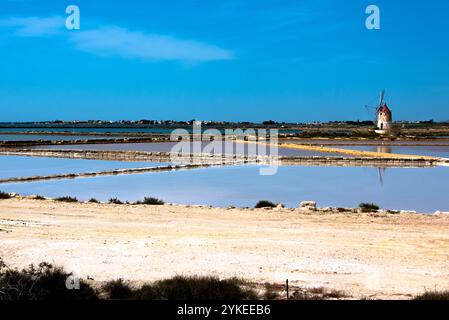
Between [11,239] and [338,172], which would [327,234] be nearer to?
[11,239]

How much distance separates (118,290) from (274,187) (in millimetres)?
10139

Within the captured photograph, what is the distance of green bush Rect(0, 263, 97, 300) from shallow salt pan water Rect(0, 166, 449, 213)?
652 cm

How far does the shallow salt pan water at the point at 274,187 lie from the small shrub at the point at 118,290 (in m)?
6.47

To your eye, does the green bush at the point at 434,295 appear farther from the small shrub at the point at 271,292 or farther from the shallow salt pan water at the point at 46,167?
the shallow salt pan water at the point at 46,167

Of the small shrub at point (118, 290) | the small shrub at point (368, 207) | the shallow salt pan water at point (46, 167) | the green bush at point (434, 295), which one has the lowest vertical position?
the small shrub at point (118, 290)

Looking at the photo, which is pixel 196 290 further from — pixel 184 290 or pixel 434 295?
pixel 434 295

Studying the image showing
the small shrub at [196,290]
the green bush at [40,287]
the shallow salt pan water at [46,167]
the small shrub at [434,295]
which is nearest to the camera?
the small shrub at [434,295]

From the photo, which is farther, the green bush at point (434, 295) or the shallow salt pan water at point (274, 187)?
the shallow salt pan water at point (274, 187)

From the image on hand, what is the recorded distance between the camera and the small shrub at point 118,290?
4.69m

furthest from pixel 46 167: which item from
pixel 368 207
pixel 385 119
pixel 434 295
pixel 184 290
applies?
pixel 385 119

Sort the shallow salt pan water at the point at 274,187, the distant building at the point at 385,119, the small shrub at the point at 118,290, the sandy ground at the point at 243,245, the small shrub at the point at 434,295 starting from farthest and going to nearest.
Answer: the distant building at the point at 385,119 → the shallow salt pan water at the point at 274,187 → the sandy ground at the point at 243,245 → the small shrub at the point at 118,290 → the small shrub at the point at 434,295

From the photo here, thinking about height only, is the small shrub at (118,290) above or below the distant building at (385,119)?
below

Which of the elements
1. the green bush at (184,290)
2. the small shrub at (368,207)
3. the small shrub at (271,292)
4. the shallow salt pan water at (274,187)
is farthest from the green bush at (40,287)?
the shallow salt pan water at (274,187)
